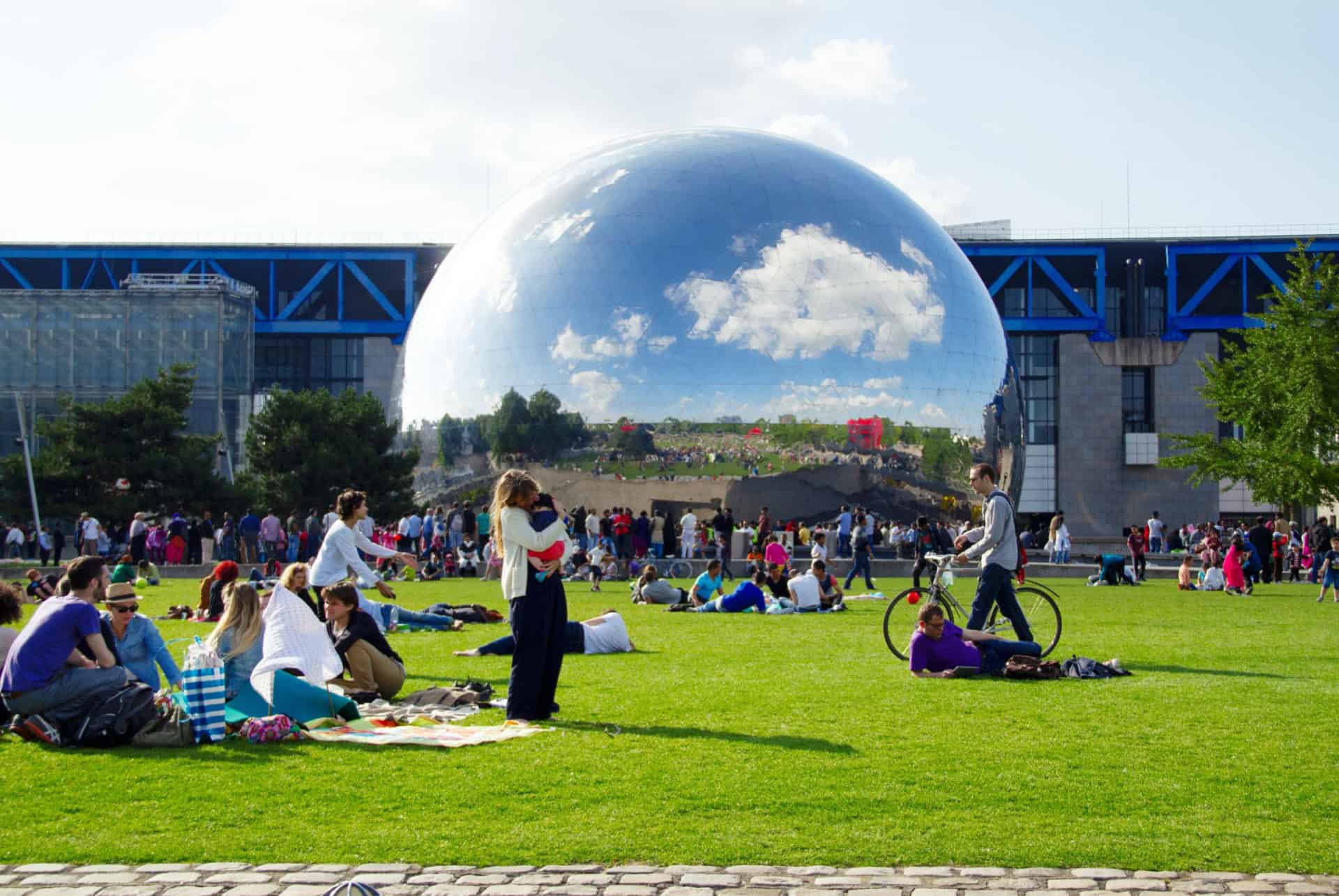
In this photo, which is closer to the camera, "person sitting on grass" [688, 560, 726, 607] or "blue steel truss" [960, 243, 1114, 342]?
"person sitting on grass" [688, 560, 726, 607]

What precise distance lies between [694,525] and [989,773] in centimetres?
2172

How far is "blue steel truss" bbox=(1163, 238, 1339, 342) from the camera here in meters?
67.1

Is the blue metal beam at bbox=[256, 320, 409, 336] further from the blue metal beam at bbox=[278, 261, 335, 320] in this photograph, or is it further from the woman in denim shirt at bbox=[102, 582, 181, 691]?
the woman in denim shirt at bbox=[102, 582, 181, 691]

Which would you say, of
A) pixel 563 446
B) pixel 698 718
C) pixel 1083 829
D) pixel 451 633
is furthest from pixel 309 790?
pixel 563 446

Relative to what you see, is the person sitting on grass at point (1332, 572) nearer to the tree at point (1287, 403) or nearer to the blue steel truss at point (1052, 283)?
the tree at point (1287, 403)

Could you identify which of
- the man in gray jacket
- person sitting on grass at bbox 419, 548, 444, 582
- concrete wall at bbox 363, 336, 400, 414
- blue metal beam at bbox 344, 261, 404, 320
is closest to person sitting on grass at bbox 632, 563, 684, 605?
person sitting on grass at bbox 419, 548, 444, 582

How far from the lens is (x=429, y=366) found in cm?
3011

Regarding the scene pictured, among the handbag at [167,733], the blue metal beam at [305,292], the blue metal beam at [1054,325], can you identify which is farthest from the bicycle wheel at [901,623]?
the blue metal beam at [305,292]

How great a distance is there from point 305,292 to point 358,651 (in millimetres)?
59947

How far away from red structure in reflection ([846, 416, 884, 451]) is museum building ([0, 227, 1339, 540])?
3605cm

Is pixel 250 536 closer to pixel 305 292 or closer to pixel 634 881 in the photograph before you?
pixel 634 881

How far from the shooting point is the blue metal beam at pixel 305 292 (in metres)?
67.9

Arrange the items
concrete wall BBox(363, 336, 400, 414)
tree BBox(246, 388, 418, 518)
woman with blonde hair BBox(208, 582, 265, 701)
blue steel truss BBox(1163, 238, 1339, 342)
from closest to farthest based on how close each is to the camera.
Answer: woman with blonde hair BBox(208, 582, 265, 701) → tree BBox(246, 388, 418, 518) → blue steel truss BBox(1163, 238, 1339, 342) → concrete wall BBox(363, 336, 400, 414)

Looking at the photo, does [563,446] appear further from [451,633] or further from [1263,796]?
[1263,796]
